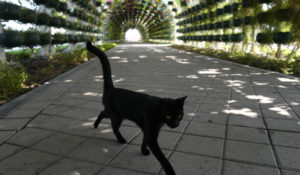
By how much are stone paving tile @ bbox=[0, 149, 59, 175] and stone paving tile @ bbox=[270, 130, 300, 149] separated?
7.90ft

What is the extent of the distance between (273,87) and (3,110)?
5309mm

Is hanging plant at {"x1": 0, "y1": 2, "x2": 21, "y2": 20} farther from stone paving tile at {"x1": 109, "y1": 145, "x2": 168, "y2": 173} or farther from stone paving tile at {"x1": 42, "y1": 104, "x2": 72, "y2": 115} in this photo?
stone paving tile at {"x1": 109, "y1": 145, "x2": 168, "y2": 173}

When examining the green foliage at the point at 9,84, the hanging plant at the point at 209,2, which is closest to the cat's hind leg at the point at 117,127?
the green foliage at the point at 9,84

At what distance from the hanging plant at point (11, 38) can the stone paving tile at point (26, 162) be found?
439 centimetres

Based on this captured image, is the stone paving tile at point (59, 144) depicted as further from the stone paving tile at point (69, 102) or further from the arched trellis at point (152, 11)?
the arched trellis at point (152, 11)

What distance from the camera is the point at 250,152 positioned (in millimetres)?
2209

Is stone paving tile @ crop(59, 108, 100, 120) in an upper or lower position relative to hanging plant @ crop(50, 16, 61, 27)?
lower

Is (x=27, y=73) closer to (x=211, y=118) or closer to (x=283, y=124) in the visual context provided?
(x=211, y=118)

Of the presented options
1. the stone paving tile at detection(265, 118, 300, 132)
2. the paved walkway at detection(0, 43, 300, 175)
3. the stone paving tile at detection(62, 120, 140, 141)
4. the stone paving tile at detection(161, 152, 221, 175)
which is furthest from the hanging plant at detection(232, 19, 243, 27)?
the stone paving tile at detection(161, 152, 221, 175)

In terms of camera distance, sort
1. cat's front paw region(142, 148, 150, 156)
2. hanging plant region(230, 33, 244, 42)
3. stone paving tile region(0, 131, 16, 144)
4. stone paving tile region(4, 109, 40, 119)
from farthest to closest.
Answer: hanging plant region(230, 33, 244, 42)
stone paving tile region(4, 109, 40, 119)
stone paving tile region(0, 131, 16, 144)
cat's front paw region(142, 148, 150, 156)

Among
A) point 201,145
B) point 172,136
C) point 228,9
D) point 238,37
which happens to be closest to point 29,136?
point 172,136

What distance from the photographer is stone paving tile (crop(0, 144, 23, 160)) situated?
2154mm

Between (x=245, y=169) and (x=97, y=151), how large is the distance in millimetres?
1451

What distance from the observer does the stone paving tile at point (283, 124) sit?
9.04ft
